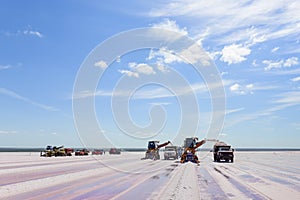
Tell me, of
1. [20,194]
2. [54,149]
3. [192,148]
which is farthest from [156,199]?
[54,149]

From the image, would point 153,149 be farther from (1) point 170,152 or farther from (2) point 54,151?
(2) point 54,151

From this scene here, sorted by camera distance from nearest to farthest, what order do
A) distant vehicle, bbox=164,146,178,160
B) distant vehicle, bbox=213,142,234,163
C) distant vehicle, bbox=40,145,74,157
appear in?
distant vehicle, bbox=213,142,234,163, distant vehicle, bbox=164,146,178,160, distant vehicle, bbox=40,145,74,157

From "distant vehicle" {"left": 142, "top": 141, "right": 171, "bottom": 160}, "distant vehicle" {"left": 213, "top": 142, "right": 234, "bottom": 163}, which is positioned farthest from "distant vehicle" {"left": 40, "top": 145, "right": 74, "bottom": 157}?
"distant vehicle" {"left": 213, "top": 142, "right": 234, "bottom": 163}

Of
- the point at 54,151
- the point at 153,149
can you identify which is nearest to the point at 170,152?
the point at 153,149

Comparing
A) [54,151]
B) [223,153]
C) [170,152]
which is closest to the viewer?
[223,153]

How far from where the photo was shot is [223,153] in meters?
45.3

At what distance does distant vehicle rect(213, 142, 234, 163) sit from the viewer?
44.9 meters

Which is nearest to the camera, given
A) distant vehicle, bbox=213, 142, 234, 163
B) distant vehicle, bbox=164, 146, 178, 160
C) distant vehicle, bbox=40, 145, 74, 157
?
distant vehicle, bbox=213, 142, 234, 163

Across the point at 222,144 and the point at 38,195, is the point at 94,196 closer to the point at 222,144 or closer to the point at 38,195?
the point at 38,195

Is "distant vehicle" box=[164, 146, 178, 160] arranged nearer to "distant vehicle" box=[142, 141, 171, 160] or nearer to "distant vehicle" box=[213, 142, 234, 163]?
"distant vehicle" box=[142, 141, 171, 160]

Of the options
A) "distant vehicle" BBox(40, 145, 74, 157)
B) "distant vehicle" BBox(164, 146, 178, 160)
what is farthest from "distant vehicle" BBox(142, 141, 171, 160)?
"distant vehicle" BBox(40, 145, 74, 157)

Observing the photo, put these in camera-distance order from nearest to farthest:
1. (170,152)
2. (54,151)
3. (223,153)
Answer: (223,153) → (170,152) → (54,151)

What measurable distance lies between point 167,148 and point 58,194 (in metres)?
40.4

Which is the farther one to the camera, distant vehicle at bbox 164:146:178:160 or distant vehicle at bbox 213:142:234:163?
distant vehicle at bbox 164:146:178:160
